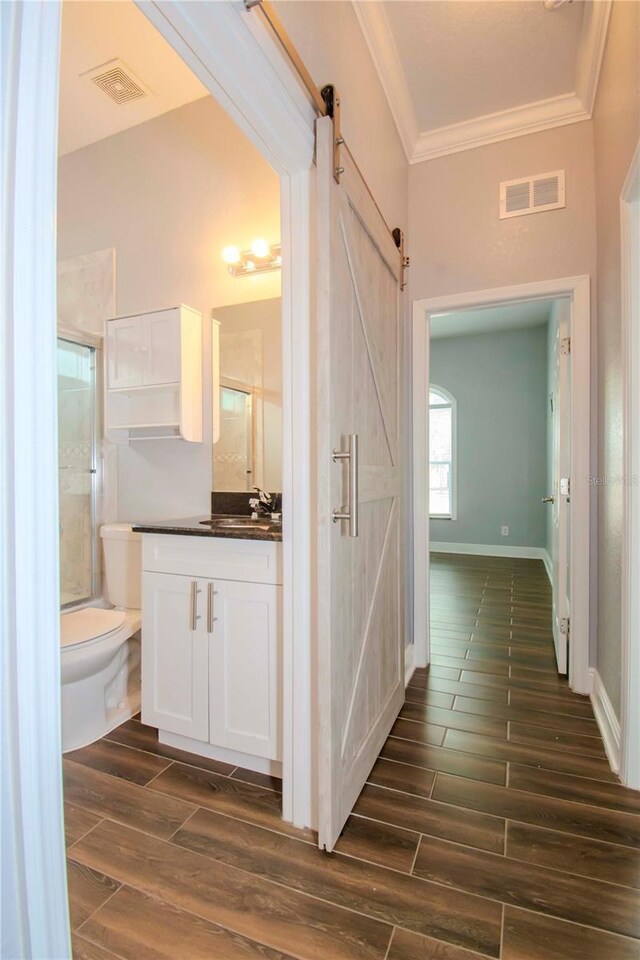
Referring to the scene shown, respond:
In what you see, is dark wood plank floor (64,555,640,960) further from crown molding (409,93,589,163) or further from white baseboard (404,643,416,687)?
crown molding (409,93,589,163)

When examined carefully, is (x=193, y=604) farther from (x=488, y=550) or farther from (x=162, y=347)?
(x=488, y=550)

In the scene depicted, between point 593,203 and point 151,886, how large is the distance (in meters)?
3.35

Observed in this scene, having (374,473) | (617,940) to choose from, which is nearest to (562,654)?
(617,940)

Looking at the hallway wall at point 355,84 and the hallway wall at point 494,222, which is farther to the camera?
the hallway wall at point 494,222

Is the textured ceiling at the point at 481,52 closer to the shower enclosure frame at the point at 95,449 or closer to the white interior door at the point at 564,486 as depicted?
the white interior door at the point at 564,486

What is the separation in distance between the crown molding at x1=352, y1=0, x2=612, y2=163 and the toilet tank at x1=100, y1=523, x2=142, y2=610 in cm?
257

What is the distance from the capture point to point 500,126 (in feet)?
8.14

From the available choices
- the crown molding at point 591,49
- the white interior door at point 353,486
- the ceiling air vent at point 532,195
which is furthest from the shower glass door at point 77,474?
the crown molding at point 591,49

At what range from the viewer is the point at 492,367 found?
20.4 feet

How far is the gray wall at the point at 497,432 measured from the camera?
595 centimetres

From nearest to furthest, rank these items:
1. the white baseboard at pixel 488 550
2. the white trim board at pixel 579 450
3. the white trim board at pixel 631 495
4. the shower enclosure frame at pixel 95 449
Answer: the white trim board at pixel 631 495
the white trim board at pixel 579 450
the shower enclosure frame at pixel 95 449
the white baseboard at pixel 488 550

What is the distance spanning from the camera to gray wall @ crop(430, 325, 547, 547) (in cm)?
595

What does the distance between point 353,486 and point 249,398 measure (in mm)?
1171

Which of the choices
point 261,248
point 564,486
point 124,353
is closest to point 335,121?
point 261,248
